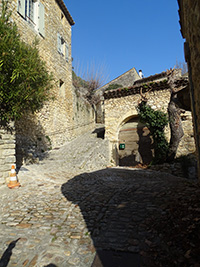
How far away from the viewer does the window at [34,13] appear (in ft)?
33.7

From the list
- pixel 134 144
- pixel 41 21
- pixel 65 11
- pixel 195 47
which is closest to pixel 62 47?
pixel 65 11

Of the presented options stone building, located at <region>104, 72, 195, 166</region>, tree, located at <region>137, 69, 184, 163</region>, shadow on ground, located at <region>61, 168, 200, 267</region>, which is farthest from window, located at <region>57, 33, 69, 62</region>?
shadow on ground, located at <region>61, 168, 200, 267</region>

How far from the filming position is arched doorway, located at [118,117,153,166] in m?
10.4

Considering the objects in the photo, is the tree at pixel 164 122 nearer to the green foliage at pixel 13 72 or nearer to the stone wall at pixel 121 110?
the stone wall at pixel 121 110

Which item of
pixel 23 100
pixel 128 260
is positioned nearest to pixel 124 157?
pixel 23 100

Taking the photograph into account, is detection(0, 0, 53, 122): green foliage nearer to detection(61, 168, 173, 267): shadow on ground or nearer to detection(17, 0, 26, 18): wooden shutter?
detection(61, 168, 173, 267): shadow on ground

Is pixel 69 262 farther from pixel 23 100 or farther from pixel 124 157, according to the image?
pixel 124 157

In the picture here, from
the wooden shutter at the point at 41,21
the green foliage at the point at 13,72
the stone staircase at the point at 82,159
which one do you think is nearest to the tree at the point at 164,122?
the stone staircase at the point at 82,159

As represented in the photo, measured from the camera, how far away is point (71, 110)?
15.0m

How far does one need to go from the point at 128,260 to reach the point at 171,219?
42.3 inches

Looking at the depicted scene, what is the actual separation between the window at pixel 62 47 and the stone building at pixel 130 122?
6015mm

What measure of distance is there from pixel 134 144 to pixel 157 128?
6.21 ft

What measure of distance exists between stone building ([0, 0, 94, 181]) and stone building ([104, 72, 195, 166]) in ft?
12.4

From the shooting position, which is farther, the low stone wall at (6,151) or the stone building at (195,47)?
the low stone wall at (6,151)
